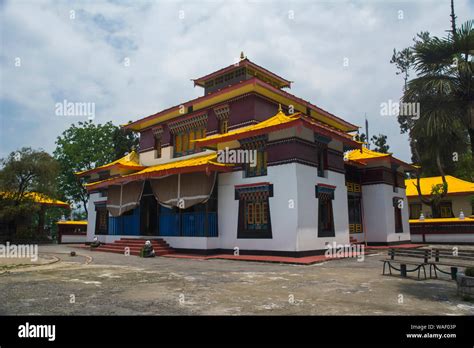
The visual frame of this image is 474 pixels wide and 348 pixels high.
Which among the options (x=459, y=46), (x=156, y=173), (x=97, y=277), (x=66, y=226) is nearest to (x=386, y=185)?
(x=459, y=46)

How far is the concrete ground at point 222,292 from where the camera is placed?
690 cm

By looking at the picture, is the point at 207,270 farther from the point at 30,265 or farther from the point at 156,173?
the point at 156,173

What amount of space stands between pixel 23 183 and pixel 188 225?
1806 centimetres

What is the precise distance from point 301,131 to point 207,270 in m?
8.03

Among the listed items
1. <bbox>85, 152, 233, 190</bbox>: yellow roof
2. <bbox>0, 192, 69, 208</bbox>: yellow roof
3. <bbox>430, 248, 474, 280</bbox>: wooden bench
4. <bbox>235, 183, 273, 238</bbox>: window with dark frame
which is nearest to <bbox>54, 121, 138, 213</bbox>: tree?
<bbox>0, 192, 69, 208</bbox>: yellow roof

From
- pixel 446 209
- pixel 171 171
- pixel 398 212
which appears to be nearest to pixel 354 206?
pixel 398 212

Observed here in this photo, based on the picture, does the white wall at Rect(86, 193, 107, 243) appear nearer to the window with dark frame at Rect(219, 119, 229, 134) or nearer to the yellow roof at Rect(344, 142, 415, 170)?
the window with dark frame at Rect(219, 119, 229, 134)

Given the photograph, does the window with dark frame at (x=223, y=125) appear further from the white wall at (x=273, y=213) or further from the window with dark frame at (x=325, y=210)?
the window with dark frame at (x=325, y=210)

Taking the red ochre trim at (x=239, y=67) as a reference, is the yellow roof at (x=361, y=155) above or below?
below

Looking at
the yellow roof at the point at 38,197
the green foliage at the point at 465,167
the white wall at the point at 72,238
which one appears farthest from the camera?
the green foliage at the point at 465,167

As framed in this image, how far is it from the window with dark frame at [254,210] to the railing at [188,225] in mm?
1607

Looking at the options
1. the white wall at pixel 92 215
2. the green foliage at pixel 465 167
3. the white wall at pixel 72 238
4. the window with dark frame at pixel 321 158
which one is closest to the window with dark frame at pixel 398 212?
the window with dark frame at pixel 321 158

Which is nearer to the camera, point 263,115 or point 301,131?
point 301,131

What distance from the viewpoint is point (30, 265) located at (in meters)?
14.5
